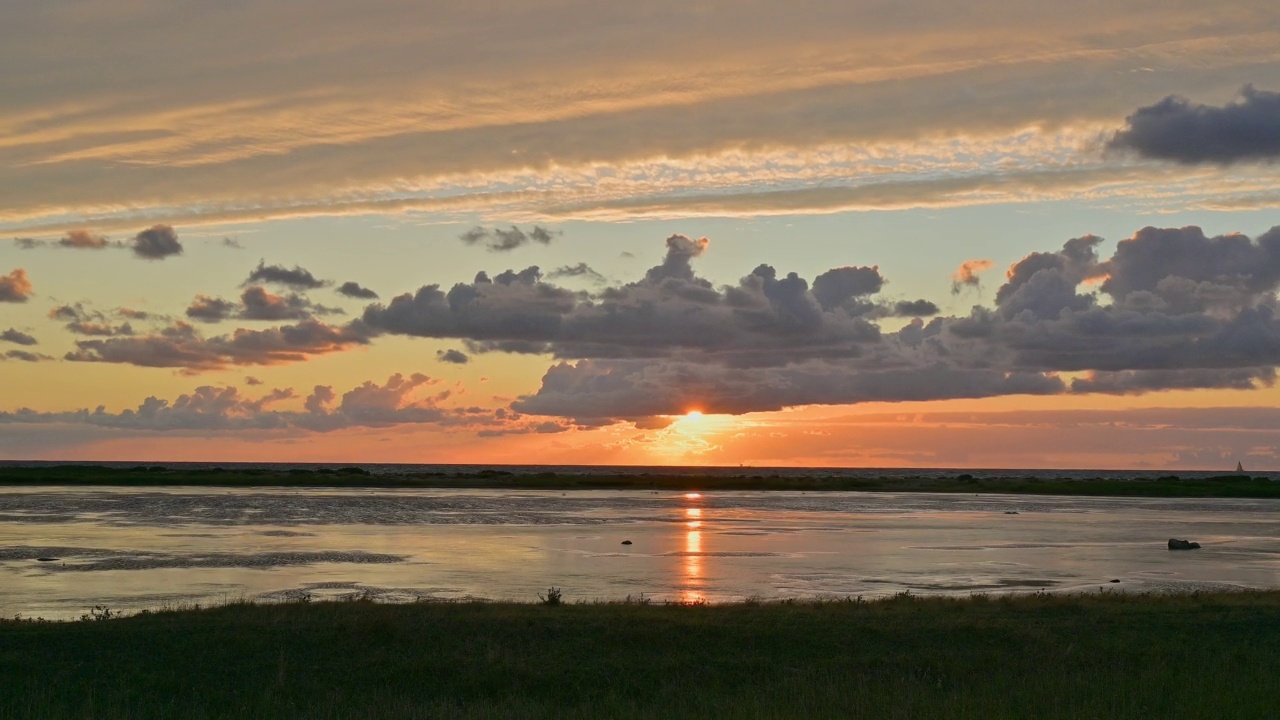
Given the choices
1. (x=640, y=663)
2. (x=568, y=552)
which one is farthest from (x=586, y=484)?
(x=640, y=663)

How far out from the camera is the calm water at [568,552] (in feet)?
119

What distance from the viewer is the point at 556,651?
21641 millimetres

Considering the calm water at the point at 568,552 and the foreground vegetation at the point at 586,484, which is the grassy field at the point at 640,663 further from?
the foreground vegetation at the point at 586,484

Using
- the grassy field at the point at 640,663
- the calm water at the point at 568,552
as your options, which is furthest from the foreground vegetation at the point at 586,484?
the grassy field at the point at 640,663

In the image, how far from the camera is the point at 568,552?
50.7m

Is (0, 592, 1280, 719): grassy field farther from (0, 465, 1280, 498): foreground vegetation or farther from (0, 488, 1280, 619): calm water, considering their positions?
(0, 465, 1280, 498): foreground vegetation

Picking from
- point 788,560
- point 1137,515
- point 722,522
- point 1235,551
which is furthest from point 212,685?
point 1137,515

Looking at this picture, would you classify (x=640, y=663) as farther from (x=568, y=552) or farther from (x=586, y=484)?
(x=586, y=484)

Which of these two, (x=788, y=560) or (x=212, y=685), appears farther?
(x=788, y=560)

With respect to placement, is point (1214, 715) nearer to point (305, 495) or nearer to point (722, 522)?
point (722, 522)

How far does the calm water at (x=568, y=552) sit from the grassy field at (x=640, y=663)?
8.91m

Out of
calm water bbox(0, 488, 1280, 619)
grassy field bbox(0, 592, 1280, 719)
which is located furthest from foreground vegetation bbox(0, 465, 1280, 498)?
grassy field bbox(0, 592, 1280, 719)

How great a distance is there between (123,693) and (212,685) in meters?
1.34

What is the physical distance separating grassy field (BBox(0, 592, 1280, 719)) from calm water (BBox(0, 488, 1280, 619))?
29.2ft
